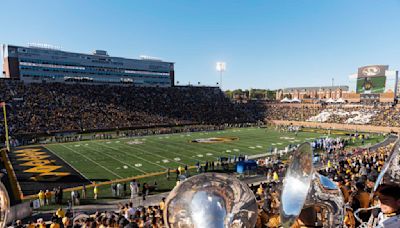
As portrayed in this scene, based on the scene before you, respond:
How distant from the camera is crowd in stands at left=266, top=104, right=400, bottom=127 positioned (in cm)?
4197

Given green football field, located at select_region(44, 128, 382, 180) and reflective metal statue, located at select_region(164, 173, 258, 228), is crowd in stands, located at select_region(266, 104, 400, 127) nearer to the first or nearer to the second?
green football field, located at select_region(44, 128, 382, 180)

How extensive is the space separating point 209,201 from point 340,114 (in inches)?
2053

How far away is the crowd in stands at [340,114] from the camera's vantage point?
42.0m

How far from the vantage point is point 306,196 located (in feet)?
9.44

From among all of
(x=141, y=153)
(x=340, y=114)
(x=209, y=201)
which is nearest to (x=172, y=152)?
(x=141, y=153)

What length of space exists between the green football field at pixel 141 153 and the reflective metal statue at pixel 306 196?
15065mm

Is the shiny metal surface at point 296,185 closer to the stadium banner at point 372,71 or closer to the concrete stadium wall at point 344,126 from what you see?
the concrete stadium wall at point 344,126

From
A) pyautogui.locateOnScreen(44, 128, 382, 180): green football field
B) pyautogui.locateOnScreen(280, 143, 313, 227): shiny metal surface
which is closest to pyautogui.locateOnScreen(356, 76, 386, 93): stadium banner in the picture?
pyautogui.locateOnScreen(44, 128, 382, 180): green football field

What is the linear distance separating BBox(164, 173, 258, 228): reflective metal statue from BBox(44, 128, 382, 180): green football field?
1464 cm

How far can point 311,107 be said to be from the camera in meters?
56.3

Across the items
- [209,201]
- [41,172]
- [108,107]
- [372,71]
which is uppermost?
[372,71]

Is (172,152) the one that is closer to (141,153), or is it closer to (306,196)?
(141,153)

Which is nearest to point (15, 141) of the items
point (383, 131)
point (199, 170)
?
point (199, 170)

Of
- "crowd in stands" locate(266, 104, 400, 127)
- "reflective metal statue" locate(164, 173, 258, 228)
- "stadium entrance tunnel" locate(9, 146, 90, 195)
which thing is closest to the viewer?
"reflective metal statue" locate(164, 173, 258, 228)
